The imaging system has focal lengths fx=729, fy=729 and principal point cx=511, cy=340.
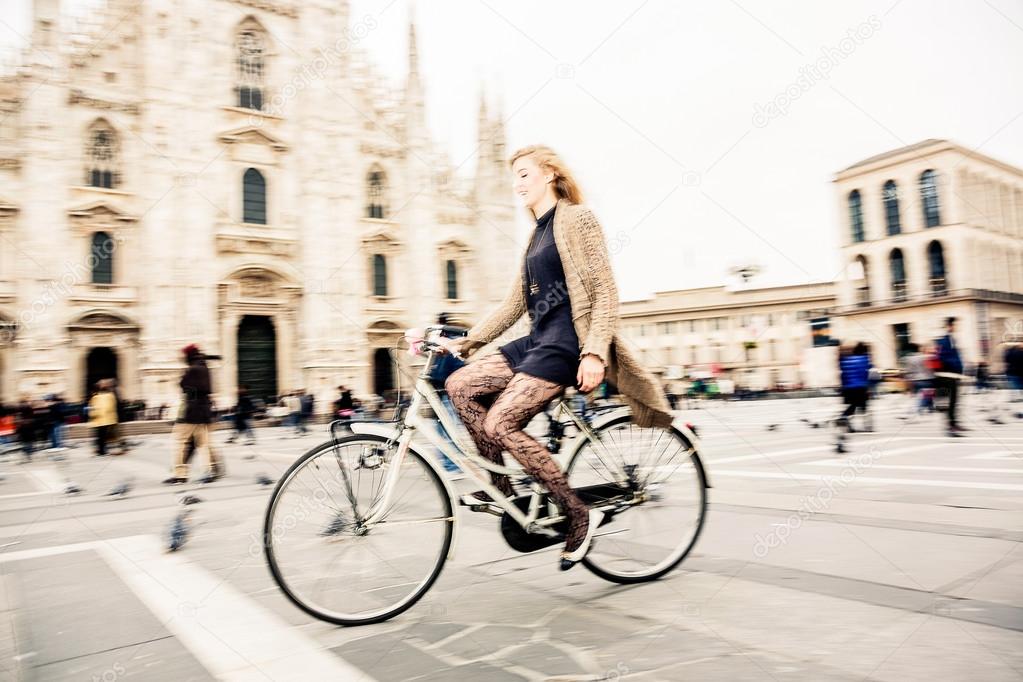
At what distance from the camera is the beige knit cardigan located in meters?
2.83

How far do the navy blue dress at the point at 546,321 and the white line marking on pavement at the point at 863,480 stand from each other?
12.5ft

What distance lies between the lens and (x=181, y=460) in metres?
8.48

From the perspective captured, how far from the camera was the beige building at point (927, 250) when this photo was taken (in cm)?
5009

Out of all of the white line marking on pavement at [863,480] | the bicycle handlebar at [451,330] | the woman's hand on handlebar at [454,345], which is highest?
the bicycle handlebar at [451,330]

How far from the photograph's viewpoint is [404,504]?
2727mm

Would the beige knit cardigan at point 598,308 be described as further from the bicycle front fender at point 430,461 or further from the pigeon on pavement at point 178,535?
the pigeon on pavement at point 178,535

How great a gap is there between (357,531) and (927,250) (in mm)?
60060

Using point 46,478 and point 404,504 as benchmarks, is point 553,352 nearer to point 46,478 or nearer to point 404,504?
point 404,504

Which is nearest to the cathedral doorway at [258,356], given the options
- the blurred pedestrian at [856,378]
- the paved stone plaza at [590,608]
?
the blurred pedestrian at [856,378]

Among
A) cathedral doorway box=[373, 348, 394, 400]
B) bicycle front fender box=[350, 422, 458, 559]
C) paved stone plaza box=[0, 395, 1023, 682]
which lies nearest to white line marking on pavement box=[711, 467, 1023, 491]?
paved stone plaza box=[0, 395, 1023, 682]

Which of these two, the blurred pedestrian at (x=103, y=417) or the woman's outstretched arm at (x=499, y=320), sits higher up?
the woman's outstretched arm at (x=499, y=320)

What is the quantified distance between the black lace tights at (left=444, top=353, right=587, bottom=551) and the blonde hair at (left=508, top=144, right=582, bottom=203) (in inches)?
32.1

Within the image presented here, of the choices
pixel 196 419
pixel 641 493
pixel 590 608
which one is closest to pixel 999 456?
pixel 641 493

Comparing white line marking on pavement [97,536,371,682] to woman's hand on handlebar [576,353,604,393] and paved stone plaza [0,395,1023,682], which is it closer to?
paved stone plaza [0,395,1023,682]
